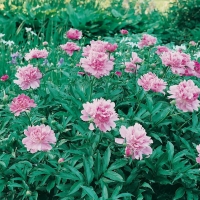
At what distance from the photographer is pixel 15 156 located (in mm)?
1978

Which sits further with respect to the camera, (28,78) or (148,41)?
(148,41)

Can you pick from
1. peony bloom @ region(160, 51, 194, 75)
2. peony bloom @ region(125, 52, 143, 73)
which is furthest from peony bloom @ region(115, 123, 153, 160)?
peony bloom @ region(125, 52, 143, 73)

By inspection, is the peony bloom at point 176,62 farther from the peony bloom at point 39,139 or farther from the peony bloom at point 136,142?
the peony bloom at point 39,139

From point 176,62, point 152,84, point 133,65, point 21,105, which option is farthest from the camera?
point 133,65

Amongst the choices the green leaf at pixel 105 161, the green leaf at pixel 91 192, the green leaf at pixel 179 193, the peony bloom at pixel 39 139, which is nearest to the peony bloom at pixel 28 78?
the peony bloom at pixel 39 139

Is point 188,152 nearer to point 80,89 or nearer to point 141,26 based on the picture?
point 80,89

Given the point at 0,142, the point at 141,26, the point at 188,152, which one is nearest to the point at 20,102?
the point at 0,142

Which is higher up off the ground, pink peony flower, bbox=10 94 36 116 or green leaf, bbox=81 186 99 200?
pink peony flower, bbox=10 94 36 116

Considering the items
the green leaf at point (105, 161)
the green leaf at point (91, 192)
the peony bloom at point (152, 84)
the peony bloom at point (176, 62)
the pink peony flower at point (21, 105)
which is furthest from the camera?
the peony bloom at point (176, 62)

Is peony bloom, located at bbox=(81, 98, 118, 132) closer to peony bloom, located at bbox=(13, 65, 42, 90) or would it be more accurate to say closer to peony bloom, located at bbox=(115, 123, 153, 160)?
peony bloom, located at bbox=(115, 123, 153, 160)

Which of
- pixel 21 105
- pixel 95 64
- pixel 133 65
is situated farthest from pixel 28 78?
pixel 133 65

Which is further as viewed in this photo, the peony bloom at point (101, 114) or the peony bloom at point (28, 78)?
the peony bloom at point (28, 78)

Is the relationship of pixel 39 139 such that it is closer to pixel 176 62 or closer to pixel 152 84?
pixel 152 84

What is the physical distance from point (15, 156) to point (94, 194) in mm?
515
